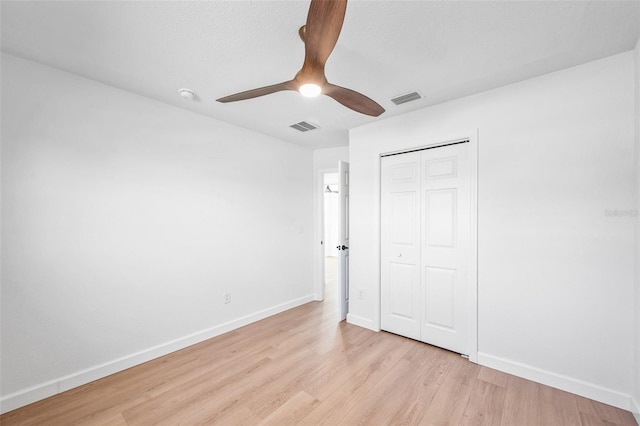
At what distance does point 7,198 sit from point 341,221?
3.12 meters

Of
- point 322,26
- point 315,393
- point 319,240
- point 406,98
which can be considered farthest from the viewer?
point 319,240

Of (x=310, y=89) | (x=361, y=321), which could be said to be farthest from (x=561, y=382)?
(x=310, y=89)

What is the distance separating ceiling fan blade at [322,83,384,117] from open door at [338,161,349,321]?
1615 mm

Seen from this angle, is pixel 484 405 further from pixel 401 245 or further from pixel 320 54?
pixel 320 54

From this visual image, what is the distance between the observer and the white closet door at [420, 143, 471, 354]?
2547 mm

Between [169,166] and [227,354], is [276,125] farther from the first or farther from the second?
[227,354]

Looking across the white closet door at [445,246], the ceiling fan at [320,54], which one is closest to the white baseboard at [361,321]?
the white closet door at [445,246]

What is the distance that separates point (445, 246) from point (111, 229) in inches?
127

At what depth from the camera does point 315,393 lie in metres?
2.03

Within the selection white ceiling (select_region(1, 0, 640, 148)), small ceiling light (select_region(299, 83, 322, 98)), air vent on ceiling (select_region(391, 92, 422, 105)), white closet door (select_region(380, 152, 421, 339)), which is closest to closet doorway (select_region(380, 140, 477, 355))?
white closet door (select_region(380, 152, 421, 339))

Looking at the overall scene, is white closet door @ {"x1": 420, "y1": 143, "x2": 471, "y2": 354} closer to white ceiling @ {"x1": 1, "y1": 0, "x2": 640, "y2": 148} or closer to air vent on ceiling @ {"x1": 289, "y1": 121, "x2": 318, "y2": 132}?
white ceiling @ {"x1": 1, "y1": 0, "x2": 640, "y2": 148}

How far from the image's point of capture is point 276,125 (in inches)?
131

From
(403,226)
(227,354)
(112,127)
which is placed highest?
(112,127)

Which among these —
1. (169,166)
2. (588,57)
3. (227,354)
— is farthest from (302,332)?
(588,57)
